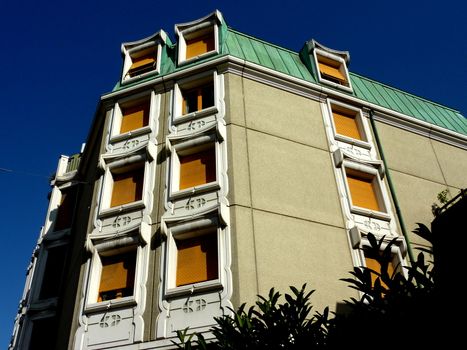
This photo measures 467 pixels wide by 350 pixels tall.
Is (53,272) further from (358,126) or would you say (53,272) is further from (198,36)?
(358,126)

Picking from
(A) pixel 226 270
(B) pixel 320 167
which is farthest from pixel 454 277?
(B) pixel 320 167

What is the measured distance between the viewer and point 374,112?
16250mm

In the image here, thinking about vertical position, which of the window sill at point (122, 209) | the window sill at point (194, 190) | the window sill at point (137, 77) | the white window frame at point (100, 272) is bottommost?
the white window frame at point (100, 272)

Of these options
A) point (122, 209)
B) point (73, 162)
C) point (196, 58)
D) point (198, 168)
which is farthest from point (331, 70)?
point (73, 162)

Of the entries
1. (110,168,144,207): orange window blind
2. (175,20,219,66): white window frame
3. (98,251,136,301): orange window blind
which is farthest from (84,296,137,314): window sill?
(175,20,219,66): white window frame

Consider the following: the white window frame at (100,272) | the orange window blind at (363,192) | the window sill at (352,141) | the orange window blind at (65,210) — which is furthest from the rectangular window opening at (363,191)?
the orange window blind at (65,210)

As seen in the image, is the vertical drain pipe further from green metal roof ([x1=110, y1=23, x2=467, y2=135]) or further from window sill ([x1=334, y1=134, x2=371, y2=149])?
green metal roof ([x1=110, y1=23, x2=467, y2=135])

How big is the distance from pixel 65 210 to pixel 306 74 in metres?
10.4

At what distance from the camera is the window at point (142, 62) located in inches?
631

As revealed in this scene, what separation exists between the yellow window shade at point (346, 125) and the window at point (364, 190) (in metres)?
1.60

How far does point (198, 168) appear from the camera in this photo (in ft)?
42.1

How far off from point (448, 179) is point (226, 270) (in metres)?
9.80

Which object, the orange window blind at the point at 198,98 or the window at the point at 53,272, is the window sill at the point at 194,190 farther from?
the window at the point at 53,272

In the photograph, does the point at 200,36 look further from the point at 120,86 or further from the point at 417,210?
the point at 417,210
